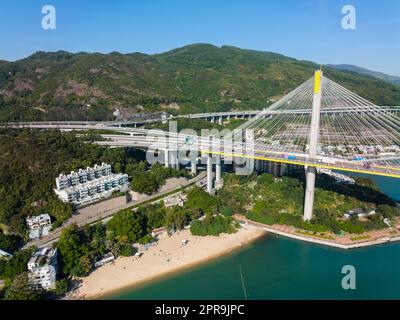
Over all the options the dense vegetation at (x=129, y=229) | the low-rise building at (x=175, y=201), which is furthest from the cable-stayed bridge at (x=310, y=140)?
the dense vegetation at (x=129, y=229)

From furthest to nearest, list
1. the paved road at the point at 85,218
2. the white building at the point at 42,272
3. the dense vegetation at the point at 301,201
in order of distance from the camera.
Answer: the dense vegetation at the point at 301,201 < the paved road at the point at 85,218 < the white building at the point at 42,272

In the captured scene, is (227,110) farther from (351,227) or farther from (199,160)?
(351,227)

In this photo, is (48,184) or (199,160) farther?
(199,160)

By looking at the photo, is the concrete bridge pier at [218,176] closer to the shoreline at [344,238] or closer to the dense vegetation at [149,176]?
the dense vegetation at [149,176]

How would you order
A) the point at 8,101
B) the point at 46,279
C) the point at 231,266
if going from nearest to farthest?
the point at 46,279, the point at 231,266, the point at 8,101

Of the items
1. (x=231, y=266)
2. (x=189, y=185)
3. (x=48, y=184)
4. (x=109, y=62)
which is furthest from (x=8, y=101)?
(x=231, y=266)

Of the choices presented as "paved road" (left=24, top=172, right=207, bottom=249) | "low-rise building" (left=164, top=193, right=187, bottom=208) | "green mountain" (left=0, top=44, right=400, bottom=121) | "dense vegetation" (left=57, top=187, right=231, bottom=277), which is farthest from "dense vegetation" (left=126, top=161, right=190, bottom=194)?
"green mountain" (left=0, top=44, right=400, bottom=121)
